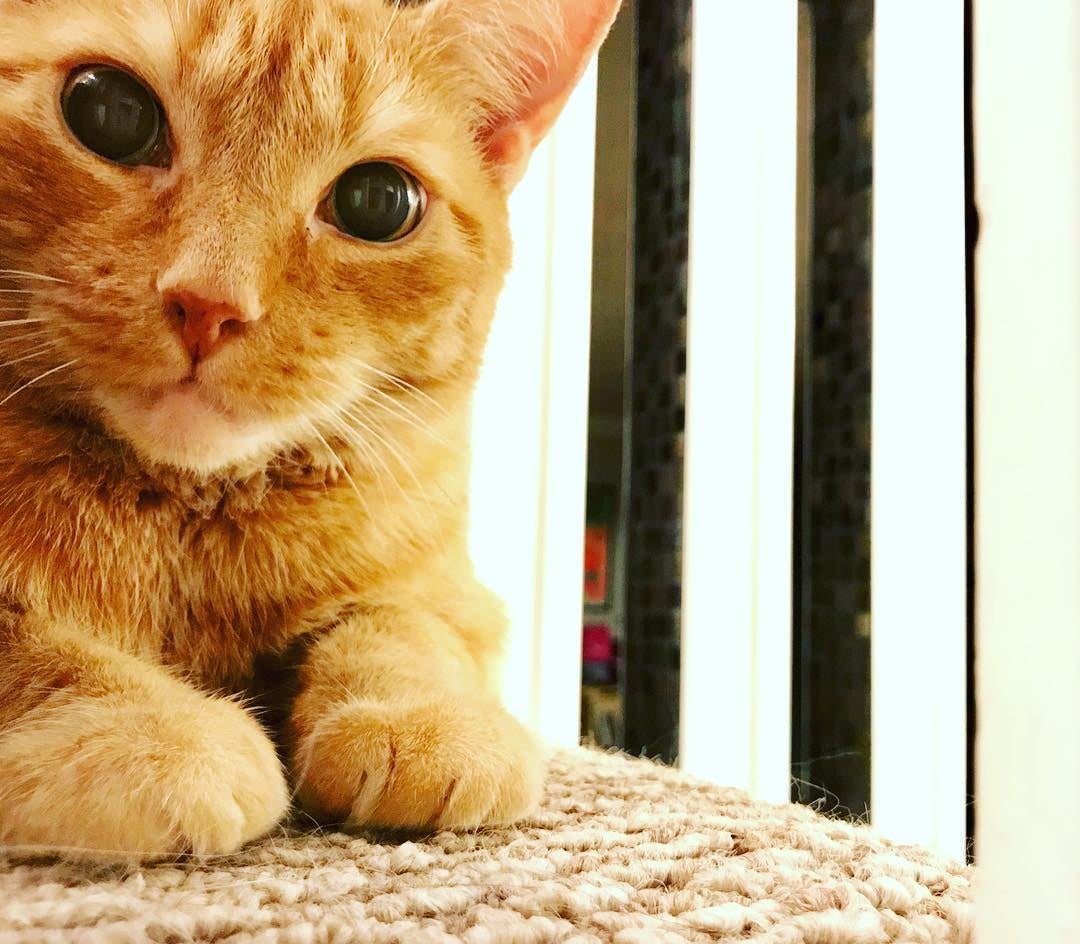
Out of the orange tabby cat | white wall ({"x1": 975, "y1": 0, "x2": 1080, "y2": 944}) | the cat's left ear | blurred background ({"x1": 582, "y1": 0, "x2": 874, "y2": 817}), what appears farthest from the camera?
blurred background ({"x1": 582, "y1": 0, "x2": 874, "y2": 817})

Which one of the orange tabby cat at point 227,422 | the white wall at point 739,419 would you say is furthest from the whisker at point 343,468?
the white wall at point 739,419

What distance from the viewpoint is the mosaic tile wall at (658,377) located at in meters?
1.36

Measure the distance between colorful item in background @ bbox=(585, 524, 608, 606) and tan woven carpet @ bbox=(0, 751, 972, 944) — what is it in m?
0.79

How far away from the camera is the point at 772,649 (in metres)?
1.30

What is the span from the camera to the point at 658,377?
4.56 feet

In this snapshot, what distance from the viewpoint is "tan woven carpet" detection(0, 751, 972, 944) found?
0.44 metres

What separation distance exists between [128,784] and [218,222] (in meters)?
0.34

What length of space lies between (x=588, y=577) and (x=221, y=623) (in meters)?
0.81

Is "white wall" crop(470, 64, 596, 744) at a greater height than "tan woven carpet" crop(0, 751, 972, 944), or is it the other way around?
"white wall" crop(470, 64, 596, 744)

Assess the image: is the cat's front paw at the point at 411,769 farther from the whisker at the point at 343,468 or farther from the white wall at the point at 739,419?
the white wall at the point at 739,419

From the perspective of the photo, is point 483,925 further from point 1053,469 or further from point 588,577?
point 588,577

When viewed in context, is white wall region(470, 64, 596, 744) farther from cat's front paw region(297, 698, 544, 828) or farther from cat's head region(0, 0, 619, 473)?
cat's front paw region(297, 698, 544, 828)

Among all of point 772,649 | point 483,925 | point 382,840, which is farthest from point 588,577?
point 483,925

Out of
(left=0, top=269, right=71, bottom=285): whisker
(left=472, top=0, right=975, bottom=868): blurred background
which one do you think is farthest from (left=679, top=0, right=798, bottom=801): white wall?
(left=0, top=269, right=71, bottom=285): whisker
